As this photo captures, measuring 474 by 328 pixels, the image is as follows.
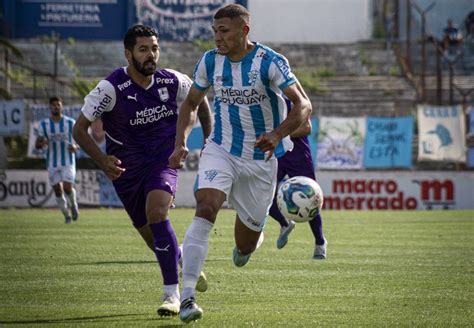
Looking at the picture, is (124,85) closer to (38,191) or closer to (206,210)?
(206,210)

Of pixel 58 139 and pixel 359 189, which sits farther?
pixel 359 189

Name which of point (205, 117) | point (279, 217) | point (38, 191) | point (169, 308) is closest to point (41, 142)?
point (38, 191)

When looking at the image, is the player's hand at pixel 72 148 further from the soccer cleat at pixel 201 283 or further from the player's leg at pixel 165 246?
the player's leg at pixel 165 246

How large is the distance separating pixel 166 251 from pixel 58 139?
46.0ft

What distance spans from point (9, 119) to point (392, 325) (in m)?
23.6

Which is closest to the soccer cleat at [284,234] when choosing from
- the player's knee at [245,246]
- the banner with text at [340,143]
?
the player's knee at [245,246]

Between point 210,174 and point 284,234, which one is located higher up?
point 210,174

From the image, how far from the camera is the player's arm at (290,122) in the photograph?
28.3 ft

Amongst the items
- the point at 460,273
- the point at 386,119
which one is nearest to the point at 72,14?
the point at 386,119

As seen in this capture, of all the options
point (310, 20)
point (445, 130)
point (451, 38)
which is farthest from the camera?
point (310, 20)

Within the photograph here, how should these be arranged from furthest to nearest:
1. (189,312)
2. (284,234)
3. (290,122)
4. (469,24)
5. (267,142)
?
(469,24) → (284,234) → (290,122) → (267,142) → (189,312)

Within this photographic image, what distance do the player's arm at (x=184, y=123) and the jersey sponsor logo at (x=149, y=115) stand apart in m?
0.63

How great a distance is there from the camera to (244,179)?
9.50 metres

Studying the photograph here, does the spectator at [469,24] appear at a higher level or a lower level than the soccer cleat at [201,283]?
higher
